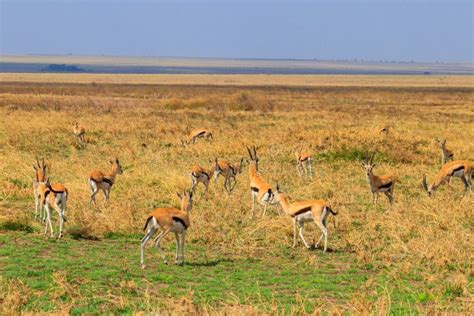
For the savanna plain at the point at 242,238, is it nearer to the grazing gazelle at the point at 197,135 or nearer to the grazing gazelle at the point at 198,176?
the grazing gazelle at the point at 198,176

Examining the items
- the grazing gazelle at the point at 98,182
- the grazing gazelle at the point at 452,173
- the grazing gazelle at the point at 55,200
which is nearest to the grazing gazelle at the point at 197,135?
the grazing gazelle at the point at 98,182

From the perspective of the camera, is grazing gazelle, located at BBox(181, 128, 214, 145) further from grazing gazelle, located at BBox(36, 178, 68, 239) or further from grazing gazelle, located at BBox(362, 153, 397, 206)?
grazing gazelle, located at BBox(36, 178, 68, 239)

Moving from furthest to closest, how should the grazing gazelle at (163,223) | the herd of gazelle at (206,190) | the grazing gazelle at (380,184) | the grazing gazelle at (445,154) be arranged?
the grazing gazelle at (445,154) < the grazing gazelle at (380,184) < the herd of gazelle at (206,190) < the grazing gazelle at (163,223)

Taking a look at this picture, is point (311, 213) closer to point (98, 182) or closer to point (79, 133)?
point (98, 182)

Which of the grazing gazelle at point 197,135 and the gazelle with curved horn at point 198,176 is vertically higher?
the grazing gazelle at point 197,135

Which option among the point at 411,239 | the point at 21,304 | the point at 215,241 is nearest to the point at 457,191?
the point at 411,239

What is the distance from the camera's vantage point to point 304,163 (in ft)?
55.2

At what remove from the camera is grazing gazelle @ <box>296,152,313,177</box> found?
1652 centimetres

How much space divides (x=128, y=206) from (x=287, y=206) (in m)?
2.92

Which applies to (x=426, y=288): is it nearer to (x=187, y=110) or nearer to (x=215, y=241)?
(x=215, y=241)

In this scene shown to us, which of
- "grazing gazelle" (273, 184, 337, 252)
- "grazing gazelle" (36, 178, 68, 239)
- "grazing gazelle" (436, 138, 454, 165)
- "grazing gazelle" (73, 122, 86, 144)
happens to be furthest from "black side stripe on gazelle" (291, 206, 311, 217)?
"grazing gazelle" (73, 122, 86, 144)

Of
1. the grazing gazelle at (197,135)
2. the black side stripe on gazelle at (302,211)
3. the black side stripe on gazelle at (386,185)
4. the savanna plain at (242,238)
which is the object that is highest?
the grazing gazelle at (197,135)

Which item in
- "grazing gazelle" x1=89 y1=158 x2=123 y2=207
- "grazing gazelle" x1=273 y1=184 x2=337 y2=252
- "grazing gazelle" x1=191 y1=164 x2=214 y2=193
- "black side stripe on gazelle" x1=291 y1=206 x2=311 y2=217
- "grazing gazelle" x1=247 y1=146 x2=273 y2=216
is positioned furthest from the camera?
"grazing gazelle" x1=191 y1=164 x2=214 y2=193

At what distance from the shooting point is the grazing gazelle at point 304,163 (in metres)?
16.5
